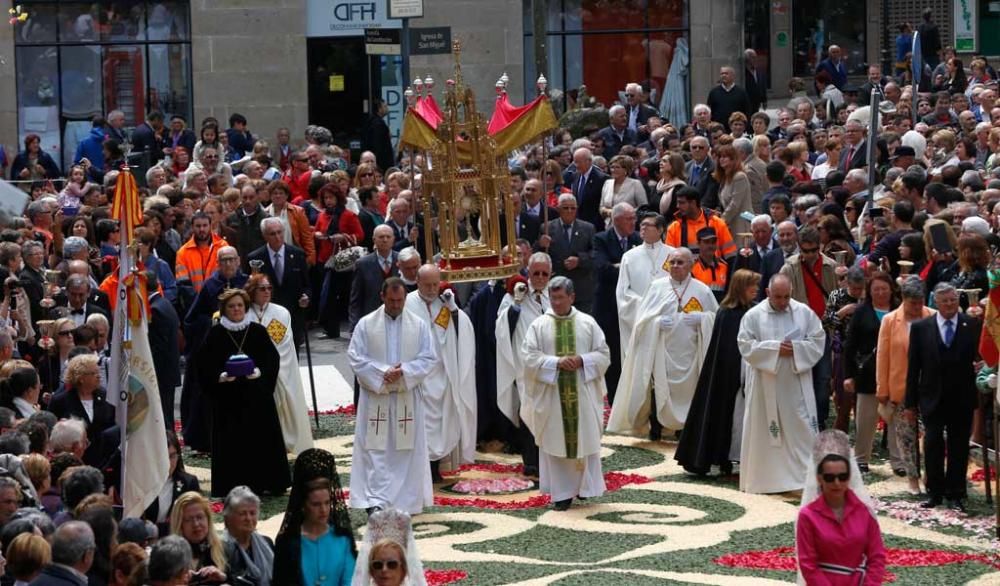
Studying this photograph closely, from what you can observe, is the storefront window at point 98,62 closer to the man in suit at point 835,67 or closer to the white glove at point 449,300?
the man in suit at point 835,67

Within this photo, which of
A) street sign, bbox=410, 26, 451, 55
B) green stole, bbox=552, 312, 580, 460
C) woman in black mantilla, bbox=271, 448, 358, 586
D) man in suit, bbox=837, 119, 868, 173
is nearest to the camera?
woman in black mantilla, bbox=271, 448, 358, 586

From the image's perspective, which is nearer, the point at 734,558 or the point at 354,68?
the point at 734,558

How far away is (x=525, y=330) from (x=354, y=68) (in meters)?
17.5

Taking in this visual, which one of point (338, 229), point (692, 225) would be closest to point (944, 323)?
point (692, 225)

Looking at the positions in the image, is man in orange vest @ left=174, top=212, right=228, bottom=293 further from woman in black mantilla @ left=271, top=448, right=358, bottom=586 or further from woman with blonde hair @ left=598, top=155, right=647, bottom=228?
woman in black mantilla @ left=271, top=448, right=358, bottom=586

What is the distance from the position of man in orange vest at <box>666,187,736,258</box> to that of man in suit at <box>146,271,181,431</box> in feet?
16.5

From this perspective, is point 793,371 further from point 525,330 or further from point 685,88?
point 685,88

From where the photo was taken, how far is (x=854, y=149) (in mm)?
24844

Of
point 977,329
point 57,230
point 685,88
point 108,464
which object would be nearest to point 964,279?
point 977,329

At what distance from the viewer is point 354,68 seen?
120 feet

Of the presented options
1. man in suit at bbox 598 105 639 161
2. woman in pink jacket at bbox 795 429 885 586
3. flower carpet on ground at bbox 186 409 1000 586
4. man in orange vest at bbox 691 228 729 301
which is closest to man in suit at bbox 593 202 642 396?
man in orange vest at bbox 691 228 729 301

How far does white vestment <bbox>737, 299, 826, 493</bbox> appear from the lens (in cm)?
1852

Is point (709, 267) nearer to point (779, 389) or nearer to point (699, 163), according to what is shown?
point (779, 389)

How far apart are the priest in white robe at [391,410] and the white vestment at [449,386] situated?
2.44 feet
